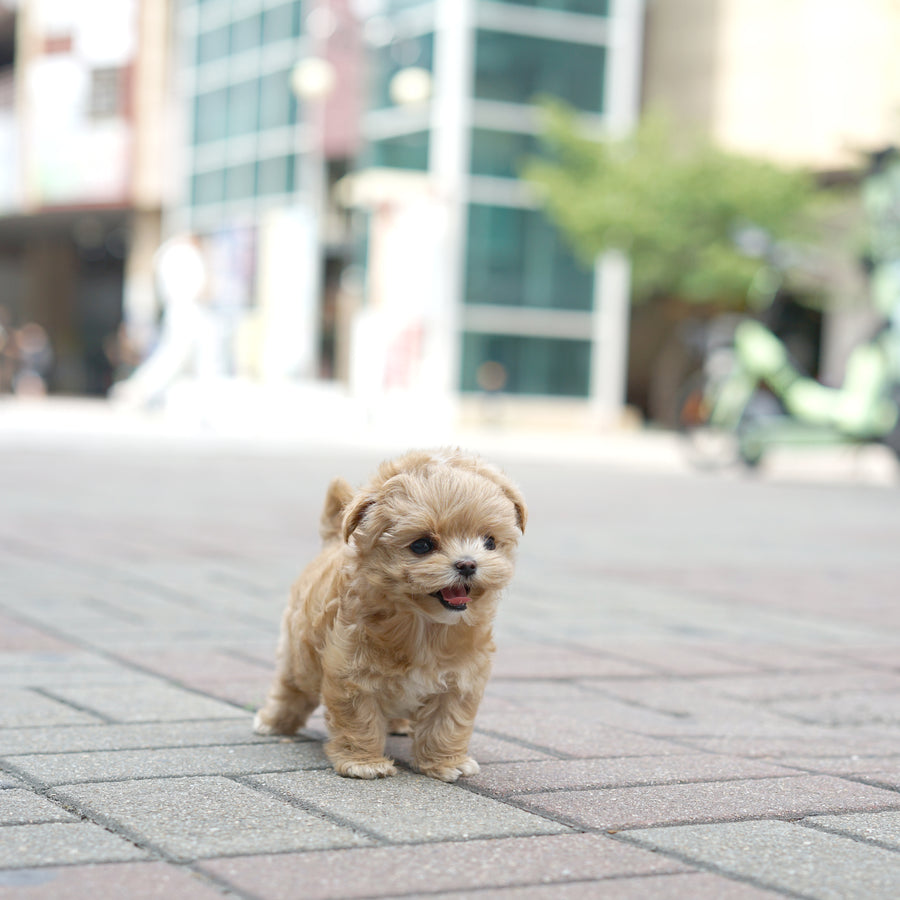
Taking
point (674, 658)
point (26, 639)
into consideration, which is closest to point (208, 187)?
point (26, 639)

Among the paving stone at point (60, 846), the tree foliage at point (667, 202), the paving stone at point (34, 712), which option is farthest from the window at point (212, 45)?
the paving stone at point (60, 846)

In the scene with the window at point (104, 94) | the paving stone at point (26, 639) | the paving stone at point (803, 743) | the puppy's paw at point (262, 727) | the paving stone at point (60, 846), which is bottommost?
the paving stone at point (26, 639)

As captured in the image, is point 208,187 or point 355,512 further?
point 208,187

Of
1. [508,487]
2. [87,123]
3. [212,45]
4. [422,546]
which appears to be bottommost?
[422,546]

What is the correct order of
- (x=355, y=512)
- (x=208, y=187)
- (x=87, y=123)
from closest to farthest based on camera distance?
(x=355, y=512) → (x=208, y=187) → (x=87, y=123)

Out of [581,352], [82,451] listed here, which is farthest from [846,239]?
[82,451]

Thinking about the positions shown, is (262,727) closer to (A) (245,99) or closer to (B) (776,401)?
(B) (776,401)

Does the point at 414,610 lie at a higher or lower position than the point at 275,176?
lower

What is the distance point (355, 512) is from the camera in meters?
3.17

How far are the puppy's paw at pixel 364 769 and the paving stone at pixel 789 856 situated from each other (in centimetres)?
61

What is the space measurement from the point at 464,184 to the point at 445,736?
26.6 metres

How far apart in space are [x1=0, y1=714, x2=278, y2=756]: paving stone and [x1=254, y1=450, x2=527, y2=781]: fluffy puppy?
0.99 feet

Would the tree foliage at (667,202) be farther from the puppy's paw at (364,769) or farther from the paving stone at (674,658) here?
the puppy's paw at (364,769)

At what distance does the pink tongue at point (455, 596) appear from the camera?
10.1 feet
